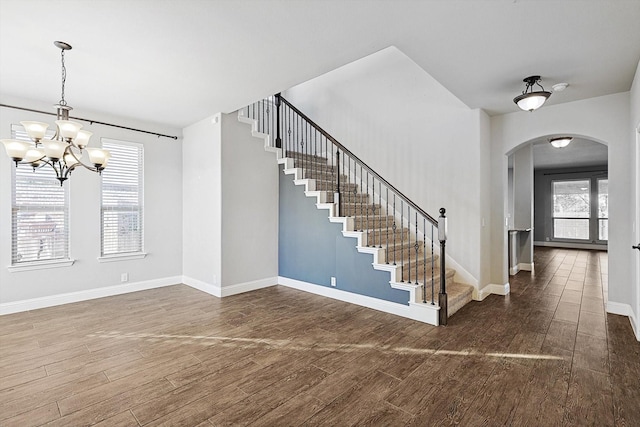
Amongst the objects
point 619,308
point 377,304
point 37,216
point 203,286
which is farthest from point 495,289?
point 37,216

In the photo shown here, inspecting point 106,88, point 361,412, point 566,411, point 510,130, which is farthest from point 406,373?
point 106,88

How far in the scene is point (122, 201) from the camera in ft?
17.1

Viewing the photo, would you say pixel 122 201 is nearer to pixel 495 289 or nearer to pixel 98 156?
pixel 98 156

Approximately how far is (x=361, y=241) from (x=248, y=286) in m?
2.14

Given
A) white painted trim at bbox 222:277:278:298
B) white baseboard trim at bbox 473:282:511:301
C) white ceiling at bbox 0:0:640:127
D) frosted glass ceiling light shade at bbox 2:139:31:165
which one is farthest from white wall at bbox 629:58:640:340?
frosted glass ceiling light shade at bbox 2:139:31:165

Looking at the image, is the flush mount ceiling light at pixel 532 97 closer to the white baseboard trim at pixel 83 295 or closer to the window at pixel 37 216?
the white baseboard trim at pixel 83 295

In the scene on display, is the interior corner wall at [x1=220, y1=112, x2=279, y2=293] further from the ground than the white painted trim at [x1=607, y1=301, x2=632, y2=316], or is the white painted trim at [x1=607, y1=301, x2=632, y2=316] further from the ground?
the interior corner wall at [x1=220, y1=112, x2=279, y2=293]

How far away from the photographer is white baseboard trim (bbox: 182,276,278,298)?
499cm

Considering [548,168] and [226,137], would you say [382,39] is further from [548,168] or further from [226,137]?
[548,168]

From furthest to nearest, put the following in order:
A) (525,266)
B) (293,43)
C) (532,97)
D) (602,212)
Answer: (602,212)
(525,266)
(532,97)
(293,43)

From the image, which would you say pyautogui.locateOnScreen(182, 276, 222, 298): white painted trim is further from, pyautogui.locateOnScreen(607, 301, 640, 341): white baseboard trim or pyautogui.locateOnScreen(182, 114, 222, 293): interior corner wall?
pyautogui.locateOnScreen(607, 301, 640, 341): white baseboard trim

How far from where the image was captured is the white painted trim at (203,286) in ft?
16.4

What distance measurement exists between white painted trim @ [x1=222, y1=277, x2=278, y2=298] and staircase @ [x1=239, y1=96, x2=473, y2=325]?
67.8 inches

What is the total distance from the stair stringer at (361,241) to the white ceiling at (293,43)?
5.11ft
